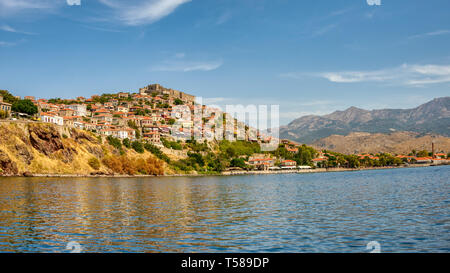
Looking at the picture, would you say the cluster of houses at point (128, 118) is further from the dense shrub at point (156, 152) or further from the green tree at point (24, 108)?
the dense shrub at point (156, 152)

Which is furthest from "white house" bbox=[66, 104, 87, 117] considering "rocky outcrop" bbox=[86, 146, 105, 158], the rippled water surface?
the rippled water surface

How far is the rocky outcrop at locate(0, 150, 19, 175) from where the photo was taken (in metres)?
62.9

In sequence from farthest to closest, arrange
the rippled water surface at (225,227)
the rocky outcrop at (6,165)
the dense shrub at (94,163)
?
the dense shrub at (94,163), the rocky outcrop at (6,165), the rippled water surface at (225,227)

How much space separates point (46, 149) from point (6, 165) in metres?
11.2

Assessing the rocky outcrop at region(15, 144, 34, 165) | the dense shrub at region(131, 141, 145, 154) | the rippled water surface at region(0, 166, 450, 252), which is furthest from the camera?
the dense shrub at region(131, 141, 145, 154)

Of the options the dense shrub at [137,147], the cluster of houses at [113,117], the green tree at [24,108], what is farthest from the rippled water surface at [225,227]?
the cluster of houses at [113,117]

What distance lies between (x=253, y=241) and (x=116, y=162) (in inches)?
3155

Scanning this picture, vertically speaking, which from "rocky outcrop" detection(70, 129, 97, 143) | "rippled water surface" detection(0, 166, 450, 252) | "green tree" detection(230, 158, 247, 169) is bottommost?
"green tree" detection(230, 158, 247, 169)

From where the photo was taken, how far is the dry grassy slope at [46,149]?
67062mm

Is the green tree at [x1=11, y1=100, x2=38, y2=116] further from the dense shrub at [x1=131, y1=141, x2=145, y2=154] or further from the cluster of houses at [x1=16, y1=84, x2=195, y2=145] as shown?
the dense shrub at [x1=131, y1=141, x2=145, y2=154]

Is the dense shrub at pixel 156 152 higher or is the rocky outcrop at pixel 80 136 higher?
the rocky outcrop at pixel 80 136

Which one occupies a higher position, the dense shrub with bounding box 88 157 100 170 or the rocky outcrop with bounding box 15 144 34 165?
the rocky outcrop with bounding box 15 144 34 165
